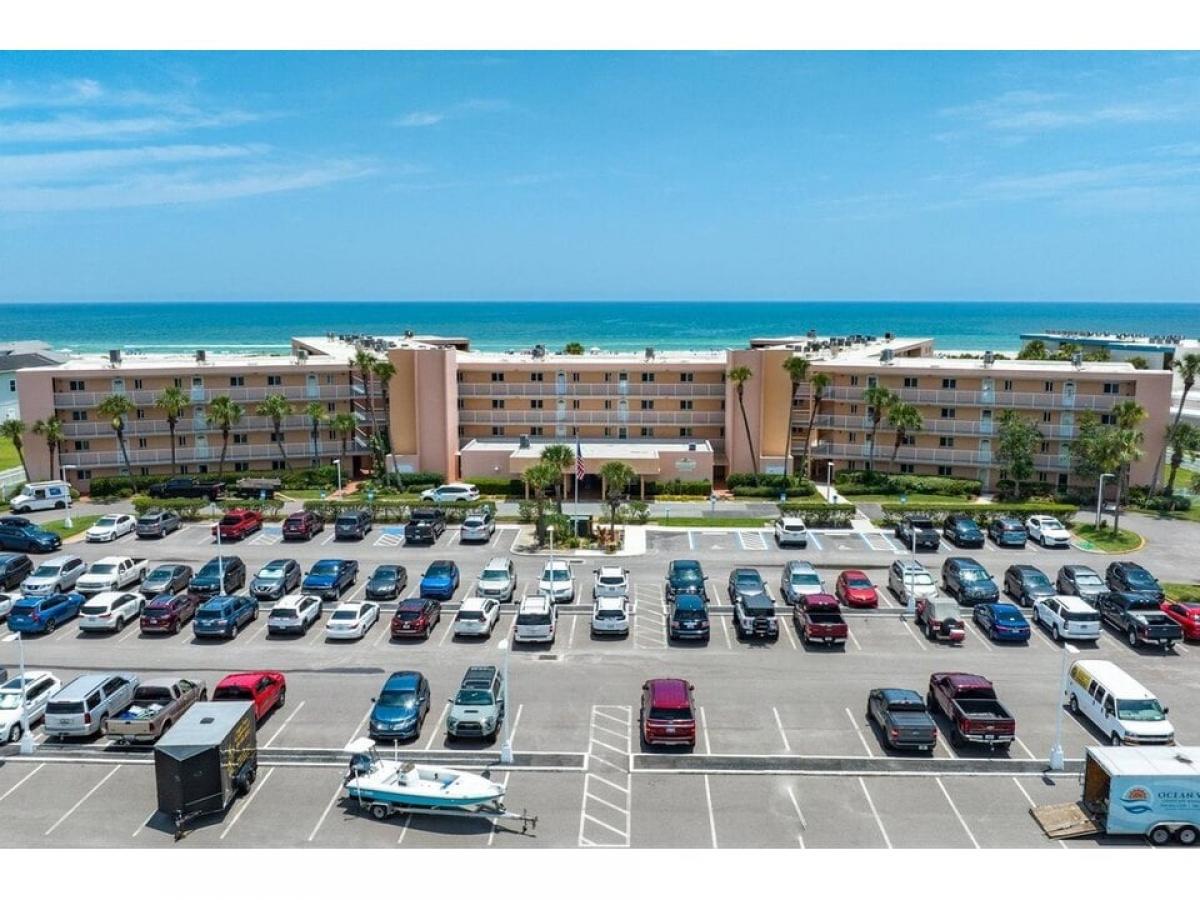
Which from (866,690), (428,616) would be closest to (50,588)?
(428,616)

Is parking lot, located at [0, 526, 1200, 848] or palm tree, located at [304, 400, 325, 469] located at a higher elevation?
palm tree, located at [304, 400, 325, 469]

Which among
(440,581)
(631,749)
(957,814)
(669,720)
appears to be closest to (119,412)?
(440,581)

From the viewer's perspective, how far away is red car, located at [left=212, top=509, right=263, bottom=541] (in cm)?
5450

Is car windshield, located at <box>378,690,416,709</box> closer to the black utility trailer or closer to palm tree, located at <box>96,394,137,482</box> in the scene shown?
the black utility trailer

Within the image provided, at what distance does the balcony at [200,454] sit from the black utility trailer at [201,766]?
156 feet

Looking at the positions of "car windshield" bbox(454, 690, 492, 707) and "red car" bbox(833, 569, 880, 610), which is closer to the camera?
"car windshield" bbox(454, 690, 492, 707)

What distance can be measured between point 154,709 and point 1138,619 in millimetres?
34997

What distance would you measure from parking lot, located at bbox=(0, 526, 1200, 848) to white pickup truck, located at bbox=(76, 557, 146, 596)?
14.2 feet

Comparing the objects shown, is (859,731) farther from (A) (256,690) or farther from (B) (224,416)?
(B) (224,416)

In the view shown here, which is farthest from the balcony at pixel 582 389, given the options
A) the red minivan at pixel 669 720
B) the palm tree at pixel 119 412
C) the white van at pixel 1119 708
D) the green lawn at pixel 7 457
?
the red minivan at pixel 669 720

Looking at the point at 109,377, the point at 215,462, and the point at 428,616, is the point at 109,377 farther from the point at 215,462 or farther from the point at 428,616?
→ the point at 428,616

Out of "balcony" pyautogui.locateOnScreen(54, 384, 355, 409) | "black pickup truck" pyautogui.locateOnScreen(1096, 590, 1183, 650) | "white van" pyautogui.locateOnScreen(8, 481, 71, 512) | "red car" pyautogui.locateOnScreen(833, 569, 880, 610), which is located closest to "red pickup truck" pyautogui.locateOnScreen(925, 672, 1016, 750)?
"red car" pyautogui.locateOnScreen(833, 569, 880, 610)

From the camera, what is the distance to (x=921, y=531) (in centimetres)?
Result: 5297

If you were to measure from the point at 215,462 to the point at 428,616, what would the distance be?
38.5 meters
